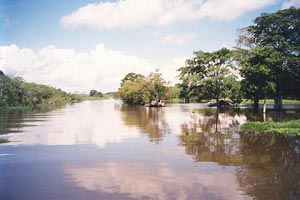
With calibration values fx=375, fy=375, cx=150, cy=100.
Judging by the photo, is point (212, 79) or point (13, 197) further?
point (212, 79)

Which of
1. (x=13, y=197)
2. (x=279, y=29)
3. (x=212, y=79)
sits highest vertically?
(x=279, y=29)

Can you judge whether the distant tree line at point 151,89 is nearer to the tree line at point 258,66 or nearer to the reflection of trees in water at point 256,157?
the tree line at point 258,66

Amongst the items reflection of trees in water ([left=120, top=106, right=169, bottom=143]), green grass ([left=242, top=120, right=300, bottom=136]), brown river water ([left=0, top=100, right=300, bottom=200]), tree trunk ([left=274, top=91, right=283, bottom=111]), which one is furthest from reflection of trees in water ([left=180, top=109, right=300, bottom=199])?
tree trunk ([left=274, top=91, right=283, bottom=111])

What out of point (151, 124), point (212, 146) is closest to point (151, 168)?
point (212, 146)

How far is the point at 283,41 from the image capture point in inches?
1420

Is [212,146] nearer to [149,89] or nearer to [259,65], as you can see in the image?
[259,65]

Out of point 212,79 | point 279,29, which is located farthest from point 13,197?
point 212,79

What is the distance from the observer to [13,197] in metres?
7.67

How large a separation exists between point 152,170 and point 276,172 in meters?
3.22

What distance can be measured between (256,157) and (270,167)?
1564mm

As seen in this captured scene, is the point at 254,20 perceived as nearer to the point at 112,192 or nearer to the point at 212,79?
the point at 212,79

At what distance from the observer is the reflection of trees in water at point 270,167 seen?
7.89 meters

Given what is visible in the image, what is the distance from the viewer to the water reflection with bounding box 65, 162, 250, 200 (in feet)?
25.2

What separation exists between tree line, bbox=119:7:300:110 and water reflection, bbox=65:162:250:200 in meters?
25.5
